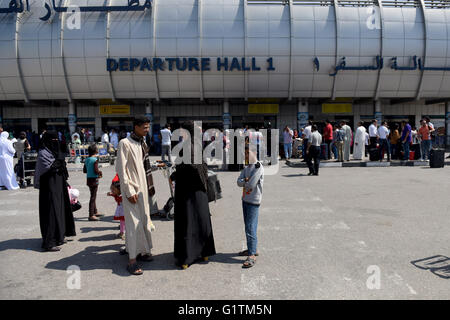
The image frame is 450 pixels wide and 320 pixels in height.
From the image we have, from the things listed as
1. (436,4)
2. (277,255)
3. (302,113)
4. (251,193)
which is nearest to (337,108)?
(302,113)

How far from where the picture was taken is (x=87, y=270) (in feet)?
14.0

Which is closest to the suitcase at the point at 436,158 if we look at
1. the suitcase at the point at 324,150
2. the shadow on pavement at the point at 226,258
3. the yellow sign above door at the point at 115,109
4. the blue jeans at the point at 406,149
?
the blue jeans at the point at 406,149

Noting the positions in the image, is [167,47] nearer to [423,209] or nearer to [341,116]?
[341,116]

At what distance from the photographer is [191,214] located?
14.4 feet

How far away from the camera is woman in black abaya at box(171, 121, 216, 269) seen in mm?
4336

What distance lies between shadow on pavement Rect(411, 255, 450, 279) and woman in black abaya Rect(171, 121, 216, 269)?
2.71 metres

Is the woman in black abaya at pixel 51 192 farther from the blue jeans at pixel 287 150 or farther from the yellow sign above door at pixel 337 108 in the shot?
the yellow sign above door at pixel 337 108

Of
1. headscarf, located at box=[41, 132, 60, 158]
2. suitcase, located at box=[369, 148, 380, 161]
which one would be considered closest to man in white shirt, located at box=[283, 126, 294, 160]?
suitcase, located at box=[369, 148, 380, 161]

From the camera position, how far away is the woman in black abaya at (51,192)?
506 cm

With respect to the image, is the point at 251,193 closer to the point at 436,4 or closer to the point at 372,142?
the point at 372,142

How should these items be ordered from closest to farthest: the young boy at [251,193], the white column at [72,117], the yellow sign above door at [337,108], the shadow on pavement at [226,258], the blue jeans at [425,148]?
1. the young boy at [251,193]
2. the shadow on pavement at [226,258]
3. the blue jeans at [425,148]
4. the white column at [72,117]
5. the yellow sign above door at [337,108]

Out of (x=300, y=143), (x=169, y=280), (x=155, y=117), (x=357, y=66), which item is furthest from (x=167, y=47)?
(x=169, y=280)

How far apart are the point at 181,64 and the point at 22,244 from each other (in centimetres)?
2017

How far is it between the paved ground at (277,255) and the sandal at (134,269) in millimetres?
85
